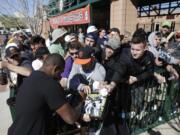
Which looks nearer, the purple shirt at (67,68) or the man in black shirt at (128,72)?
the man in black shirt at (128,72)

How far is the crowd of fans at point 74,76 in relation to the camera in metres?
2.20

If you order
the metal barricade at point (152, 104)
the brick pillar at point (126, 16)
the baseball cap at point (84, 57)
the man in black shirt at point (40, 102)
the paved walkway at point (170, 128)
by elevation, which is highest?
the brick pillar at point (126, 16)

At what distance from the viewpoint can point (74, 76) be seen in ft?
11.1

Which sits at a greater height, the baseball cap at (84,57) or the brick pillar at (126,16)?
the brick pillar at (126,16)

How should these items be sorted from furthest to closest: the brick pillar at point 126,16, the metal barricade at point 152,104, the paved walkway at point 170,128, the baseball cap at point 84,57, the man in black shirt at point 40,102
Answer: the brick pillar at point 126,16
the paved walkway at point 170,128
the metal barricade at point 152,104
the baseball cap at point 84,57
the man in black shirt at point 40,102

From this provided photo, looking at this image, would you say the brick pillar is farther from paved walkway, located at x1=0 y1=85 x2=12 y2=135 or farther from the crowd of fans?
paved walkway, located at x1=0 y1=85 x2=12 y2=135

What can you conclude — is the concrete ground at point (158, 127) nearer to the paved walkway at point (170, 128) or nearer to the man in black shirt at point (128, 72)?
the paved walkway at point (170, 128)

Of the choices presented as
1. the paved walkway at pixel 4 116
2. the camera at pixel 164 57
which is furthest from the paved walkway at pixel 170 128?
the paved walkway at pixel 4 116

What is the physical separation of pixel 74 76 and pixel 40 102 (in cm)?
124

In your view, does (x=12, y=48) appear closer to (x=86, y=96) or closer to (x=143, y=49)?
(x=86, y=96)

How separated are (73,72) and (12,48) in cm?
117

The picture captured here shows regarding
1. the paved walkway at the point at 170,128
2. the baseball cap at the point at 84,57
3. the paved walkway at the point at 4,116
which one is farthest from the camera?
the paved walkway at the point at 4,116

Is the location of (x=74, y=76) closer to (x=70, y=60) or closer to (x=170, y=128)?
(x=70, y=60)

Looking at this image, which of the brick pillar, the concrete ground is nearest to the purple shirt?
the concrete ground
